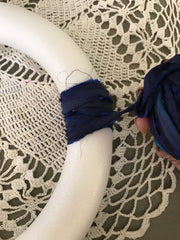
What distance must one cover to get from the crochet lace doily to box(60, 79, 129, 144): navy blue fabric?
2.3 inches

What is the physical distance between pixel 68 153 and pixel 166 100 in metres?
0.14

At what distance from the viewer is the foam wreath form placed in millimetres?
345

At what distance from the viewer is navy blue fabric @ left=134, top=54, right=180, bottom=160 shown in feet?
1.07

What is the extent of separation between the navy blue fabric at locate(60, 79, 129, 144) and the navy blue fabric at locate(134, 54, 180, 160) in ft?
0.14

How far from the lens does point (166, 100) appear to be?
33 cm

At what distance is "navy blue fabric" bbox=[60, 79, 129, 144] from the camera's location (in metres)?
0.36

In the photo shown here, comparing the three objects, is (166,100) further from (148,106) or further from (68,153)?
(68,153)

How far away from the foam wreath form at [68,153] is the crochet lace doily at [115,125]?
0.04 m

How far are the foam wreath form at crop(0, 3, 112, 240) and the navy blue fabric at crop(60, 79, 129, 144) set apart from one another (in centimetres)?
1

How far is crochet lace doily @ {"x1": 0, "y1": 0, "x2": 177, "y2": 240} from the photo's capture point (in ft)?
1.29

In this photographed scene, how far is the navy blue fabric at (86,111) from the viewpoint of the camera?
1.18 feet

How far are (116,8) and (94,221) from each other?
0.32 meters

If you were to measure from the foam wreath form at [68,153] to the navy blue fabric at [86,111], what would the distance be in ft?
0.04

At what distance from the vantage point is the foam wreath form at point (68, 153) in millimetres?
345
